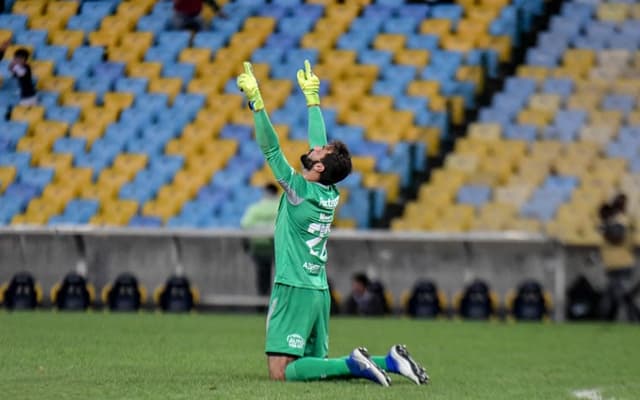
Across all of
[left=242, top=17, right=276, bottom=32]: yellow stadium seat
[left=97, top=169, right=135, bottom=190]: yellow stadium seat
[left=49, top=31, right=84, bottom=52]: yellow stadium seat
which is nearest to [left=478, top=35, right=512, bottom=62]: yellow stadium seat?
[left=242, top=17, right=276, bottom=32]: yellow stadium seat

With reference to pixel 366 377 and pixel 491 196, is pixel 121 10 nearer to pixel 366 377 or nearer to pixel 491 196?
pixel 491 196

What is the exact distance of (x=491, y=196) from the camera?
19000mm

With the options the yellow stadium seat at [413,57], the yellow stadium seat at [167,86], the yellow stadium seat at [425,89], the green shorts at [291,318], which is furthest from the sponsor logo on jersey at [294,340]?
the yellow stadium seat at [167,86]

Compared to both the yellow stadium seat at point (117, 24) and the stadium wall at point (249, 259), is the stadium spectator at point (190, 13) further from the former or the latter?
the stadium wall at point (249, 259)

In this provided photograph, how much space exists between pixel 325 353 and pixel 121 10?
15177mm

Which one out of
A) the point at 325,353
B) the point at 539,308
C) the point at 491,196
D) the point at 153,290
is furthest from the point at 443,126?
the point at 325,353

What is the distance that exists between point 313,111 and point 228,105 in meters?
11.8

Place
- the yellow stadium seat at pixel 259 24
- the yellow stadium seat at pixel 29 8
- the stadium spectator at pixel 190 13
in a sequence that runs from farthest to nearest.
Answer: the yellow stadium seat at pixel 29 8 → the stadium spectator at pixel 190 13 → the yellow stadium seat at pixel 259 24

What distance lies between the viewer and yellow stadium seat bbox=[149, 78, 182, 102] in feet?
71.5

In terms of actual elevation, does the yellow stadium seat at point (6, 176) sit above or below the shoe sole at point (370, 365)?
above

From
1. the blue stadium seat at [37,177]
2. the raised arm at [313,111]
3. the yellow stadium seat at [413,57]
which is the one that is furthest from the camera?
the yellow stadium seat at [413,57]

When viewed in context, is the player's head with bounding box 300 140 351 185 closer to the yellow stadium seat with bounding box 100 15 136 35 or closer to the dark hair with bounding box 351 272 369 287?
the dark hair with bounding box 351 272 369 287

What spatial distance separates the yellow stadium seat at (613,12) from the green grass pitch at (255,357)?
21.0 ft

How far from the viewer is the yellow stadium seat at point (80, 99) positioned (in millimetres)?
21953
